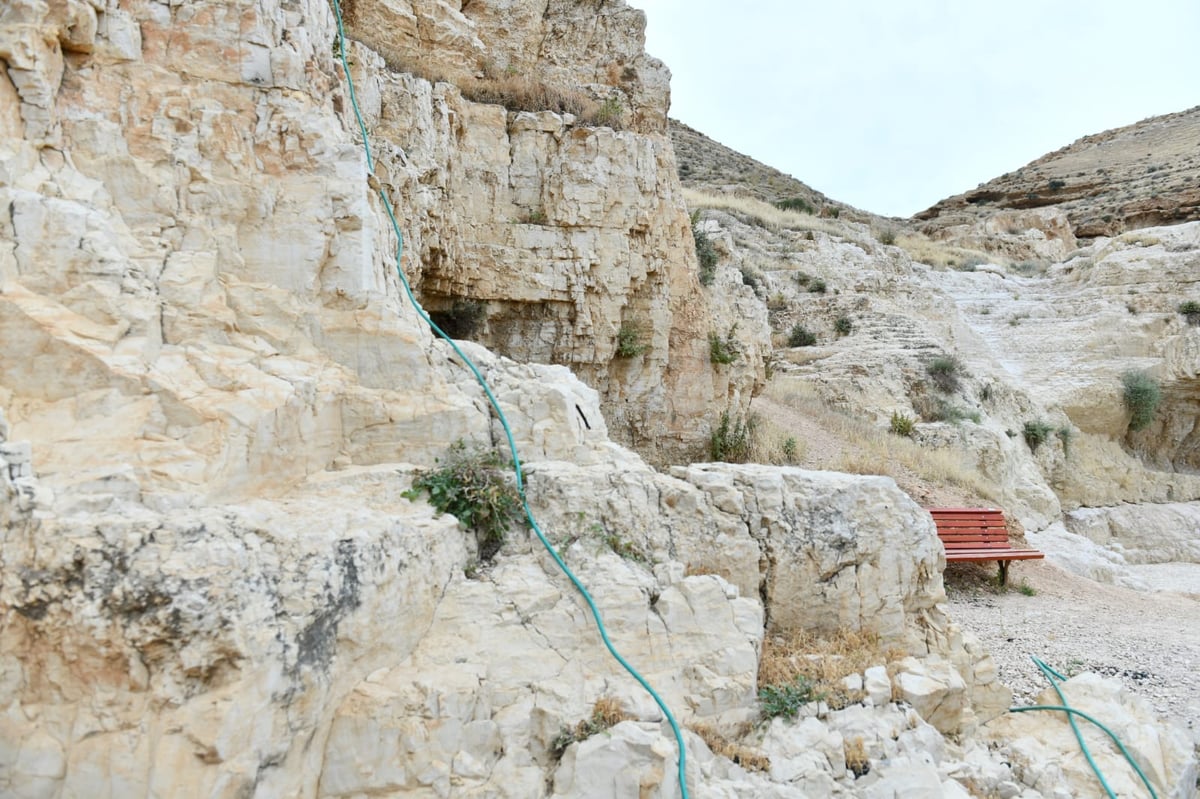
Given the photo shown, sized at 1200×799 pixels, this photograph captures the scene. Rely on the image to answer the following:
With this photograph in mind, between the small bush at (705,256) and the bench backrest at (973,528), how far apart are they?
484 cm

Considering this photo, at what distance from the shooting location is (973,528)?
9570 mm

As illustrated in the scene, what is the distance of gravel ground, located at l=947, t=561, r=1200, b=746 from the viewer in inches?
243

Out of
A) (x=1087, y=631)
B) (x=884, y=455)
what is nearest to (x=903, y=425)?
(x=884, y=455)

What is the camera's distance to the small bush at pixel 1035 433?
653 inches

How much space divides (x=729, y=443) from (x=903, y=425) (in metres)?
6.51

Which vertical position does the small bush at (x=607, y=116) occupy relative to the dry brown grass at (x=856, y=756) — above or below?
above

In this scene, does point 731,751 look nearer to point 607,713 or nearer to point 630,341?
point 607,713

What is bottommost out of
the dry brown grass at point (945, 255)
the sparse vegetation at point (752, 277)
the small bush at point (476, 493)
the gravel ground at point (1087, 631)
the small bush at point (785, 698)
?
the gravel ground at point (1087, 631)

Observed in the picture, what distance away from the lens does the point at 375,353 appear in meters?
4.51

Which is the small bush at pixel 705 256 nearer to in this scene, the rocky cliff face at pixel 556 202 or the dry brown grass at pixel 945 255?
the rocky cliff face at pixel 556 202

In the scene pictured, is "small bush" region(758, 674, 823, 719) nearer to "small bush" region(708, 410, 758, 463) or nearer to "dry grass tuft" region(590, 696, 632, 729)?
"dry grass tuft" region(590, 696, 632, 729)

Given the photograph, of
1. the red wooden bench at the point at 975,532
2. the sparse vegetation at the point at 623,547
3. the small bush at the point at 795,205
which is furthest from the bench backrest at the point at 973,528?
the small bush at the point at 795,205

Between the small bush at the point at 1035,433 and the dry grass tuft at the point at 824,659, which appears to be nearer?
the dry grass tuft at the point at 824,659

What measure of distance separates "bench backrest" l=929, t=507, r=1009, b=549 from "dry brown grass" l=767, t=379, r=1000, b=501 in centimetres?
183
